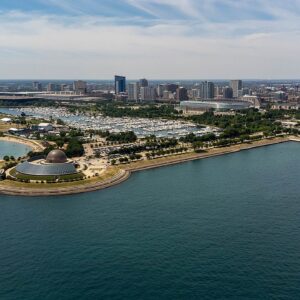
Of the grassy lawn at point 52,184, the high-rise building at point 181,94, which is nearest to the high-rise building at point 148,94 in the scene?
the high-rise building at point 181,94

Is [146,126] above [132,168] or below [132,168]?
above

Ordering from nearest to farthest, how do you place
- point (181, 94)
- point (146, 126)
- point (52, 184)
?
point (52, 184) < point (146, 126) < point (181, 94)

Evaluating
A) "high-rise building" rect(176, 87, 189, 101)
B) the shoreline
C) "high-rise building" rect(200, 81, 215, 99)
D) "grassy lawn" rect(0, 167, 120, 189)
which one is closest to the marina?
the shoreline

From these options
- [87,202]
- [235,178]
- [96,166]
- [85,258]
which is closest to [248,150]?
[235,178]

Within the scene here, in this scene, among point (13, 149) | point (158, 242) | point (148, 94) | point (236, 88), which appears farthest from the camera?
point (236, 88)

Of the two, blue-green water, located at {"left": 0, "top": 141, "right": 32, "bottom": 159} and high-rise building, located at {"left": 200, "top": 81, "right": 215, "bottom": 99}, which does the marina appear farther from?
high-rise building, located at {"left": 200, "top": 81, "right": 215, "bottom": 99}

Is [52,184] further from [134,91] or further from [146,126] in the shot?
[134,91]

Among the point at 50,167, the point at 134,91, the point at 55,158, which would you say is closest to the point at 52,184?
the point at 50,167

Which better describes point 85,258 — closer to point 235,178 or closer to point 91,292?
point 91,292
